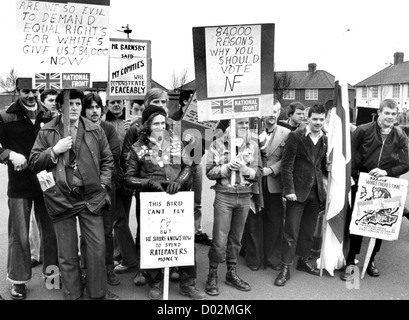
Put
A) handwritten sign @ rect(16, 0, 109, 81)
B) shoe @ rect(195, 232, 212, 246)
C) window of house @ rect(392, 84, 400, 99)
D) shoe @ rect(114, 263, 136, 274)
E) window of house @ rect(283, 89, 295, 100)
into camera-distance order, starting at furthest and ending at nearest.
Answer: window of house @ rect(283, 89, 295, 100) < window of house @ rect(392, 84, 400, 99) < shoe @ rect(195, 232, 212, 246) < shoe @ rect(114, 263, 136, 274) < handwritten sign @ rect(16, 0, 109, 81)

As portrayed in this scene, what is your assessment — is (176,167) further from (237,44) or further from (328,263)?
(328,263)

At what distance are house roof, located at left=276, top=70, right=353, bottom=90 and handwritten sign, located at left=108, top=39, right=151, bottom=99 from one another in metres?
54.4

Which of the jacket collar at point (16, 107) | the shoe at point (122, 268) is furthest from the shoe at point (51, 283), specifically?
the jacket collar at point (16, 107)

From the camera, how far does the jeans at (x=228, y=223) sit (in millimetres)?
4270

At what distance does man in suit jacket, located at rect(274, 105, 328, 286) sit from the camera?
14.9 ft

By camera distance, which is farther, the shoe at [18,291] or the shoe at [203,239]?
the shoe at [203,239]

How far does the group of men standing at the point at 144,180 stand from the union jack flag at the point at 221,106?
0.29 metres

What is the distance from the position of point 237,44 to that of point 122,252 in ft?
8.90

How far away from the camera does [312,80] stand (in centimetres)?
5994

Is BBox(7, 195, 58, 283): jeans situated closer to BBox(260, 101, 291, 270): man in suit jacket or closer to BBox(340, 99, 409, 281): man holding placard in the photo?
BBox(260, 101, 291, 270): man in suit jacket

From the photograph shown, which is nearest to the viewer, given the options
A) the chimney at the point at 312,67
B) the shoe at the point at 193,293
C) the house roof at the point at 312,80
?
the shoe at the point at 193,293

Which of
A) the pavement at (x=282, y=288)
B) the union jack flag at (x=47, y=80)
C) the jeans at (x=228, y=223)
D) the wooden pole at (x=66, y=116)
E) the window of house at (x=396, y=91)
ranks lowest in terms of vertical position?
the pavement at (x=282, y=288)

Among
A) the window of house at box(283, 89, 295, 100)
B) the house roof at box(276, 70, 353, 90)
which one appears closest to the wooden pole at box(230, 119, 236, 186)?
the house roof at box(276, 70, 353, 90)

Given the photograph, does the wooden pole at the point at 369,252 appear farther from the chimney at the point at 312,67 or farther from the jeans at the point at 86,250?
the chimney at the point at 312,67
